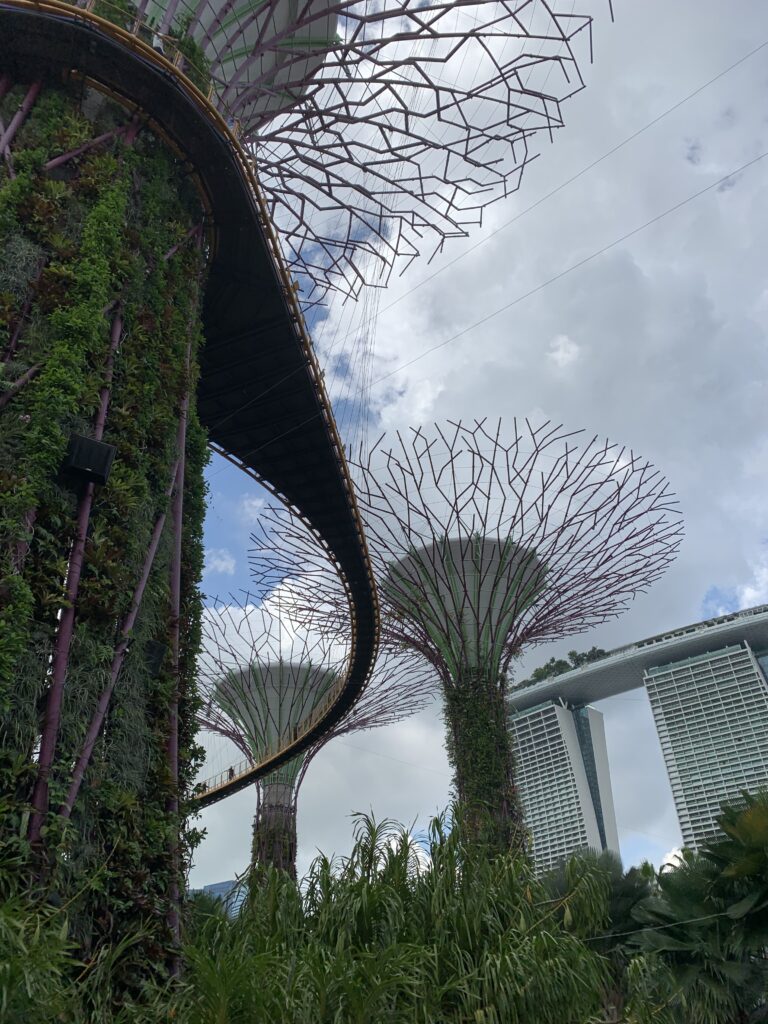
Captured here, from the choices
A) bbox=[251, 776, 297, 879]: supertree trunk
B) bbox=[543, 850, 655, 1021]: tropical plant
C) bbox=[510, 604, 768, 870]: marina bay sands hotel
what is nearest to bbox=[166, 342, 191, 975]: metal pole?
bbox=[543, 850, 655, 1021]: tropical plant

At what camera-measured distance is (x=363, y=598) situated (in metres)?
24.4

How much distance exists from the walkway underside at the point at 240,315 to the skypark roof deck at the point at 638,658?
50.5m

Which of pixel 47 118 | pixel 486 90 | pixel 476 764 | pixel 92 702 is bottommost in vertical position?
pixel 92 702

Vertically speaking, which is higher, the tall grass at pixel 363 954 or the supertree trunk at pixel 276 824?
the supertree trunk at pixel 276 824

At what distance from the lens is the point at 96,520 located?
27.2ft

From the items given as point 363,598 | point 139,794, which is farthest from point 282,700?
point 139,794

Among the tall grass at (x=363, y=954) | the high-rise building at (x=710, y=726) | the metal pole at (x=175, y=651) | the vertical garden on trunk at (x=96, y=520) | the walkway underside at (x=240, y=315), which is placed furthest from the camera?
the high-rise building at (x=710, y=726)

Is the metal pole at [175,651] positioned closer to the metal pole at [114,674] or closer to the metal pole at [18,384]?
the metal pole at [114,674]

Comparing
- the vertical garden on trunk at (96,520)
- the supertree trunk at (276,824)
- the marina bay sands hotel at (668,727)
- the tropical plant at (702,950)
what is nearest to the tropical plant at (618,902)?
the tropical plant at (702,950)

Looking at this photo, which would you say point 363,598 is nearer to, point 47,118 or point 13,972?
point 47,118

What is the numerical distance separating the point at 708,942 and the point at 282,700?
23.2 metres

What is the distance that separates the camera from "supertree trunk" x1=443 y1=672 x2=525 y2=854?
2031 cm

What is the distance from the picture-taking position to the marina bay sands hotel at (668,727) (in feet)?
235

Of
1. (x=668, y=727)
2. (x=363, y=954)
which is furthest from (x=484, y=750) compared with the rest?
(x=668, y=727)
